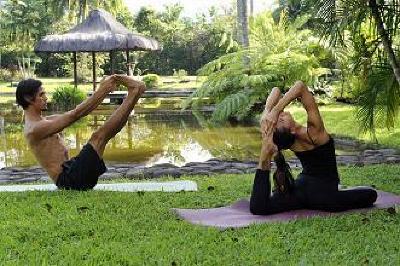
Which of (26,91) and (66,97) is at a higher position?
(26,91)

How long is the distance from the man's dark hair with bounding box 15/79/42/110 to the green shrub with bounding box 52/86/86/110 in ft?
47.5

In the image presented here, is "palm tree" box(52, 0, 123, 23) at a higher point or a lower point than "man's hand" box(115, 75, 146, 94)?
higher

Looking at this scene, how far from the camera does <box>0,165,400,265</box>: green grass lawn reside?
3.13m

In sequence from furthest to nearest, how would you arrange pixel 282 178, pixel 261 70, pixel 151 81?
pixel 151 81, pixel 261 70, pixel 282 178

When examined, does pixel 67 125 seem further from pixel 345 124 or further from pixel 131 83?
pixel 345 124

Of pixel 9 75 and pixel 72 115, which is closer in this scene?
pixel 72 115

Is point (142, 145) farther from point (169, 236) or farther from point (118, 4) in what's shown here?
point (118, 4)

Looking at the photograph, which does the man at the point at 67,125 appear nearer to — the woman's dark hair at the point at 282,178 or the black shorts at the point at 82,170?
the black shorts at the point at 82,170

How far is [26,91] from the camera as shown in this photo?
4.94m

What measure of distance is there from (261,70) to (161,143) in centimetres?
403

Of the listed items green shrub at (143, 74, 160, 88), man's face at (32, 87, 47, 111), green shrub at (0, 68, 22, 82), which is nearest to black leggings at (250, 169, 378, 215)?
man's face at (32, 87, 47, 111)

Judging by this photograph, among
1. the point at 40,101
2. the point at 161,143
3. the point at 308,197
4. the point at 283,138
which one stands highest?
the point at 40,101

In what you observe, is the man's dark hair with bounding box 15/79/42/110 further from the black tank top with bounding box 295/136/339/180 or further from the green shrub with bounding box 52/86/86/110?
the green shrub with bounding box 52/86/86/110

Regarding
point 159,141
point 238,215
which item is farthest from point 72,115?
point 159,141
